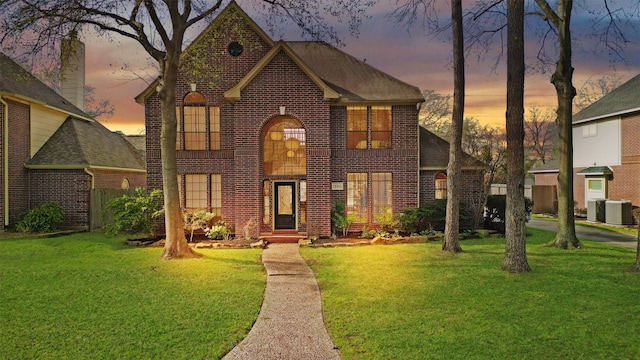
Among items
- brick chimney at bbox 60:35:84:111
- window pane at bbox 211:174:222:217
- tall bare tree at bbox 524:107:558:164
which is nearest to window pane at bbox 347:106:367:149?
window pane at bbox 211:174:222:217

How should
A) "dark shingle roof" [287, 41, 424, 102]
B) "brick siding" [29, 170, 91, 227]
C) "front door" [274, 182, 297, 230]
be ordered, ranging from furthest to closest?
1. "brick siding" [29, 170, 91, 227]
2. "dark shingle roof" [287, 41, 424, 102]
3. "front door" [274, 182, 297, 230]

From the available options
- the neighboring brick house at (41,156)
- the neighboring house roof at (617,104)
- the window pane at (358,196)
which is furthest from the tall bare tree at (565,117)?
the neighboring brick house at (41,156)

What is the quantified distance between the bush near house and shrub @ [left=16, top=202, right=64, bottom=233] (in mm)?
14634

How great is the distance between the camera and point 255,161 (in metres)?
15.6

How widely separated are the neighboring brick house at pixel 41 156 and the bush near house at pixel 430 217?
46.6 ft

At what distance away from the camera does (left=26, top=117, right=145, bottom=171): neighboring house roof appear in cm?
1853

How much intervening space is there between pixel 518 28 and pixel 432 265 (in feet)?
20.3

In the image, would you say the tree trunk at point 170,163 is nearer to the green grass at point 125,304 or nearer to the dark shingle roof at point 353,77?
the green grass at point 125,304

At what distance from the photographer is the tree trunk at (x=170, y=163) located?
11695mm

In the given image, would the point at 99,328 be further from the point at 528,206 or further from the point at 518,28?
the point at 528,206

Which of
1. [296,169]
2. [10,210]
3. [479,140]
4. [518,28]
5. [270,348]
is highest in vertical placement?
[518,28]

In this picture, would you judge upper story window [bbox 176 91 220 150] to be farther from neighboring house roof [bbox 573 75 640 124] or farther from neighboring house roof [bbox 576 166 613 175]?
neighboring house roof [bbox 576 166 613 175]

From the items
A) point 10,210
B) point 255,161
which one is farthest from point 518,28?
A: point 10,210

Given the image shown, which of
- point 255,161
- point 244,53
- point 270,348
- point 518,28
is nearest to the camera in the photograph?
point 270,348
